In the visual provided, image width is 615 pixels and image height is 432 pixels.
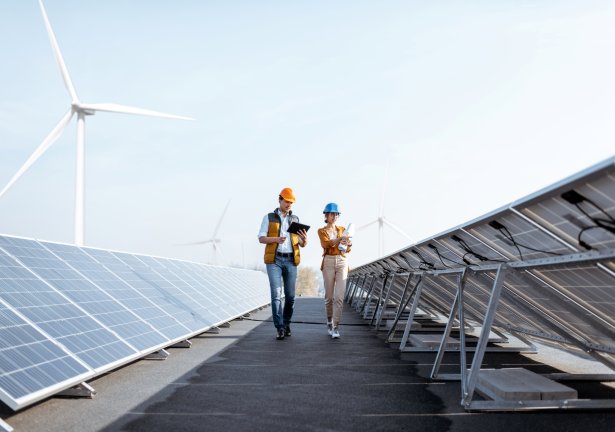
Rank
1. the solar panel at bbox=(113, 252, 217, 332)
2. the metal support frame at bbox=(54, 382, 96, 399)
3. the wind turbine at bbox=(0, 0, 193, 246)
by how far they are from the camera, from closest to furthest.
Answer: the metal support frame at bbox=(54, 382, 96, 399) → the solar panel at bbox=(113, 252, 217, 332) → the wind turbine at bbox=(0, 0, 193, 246)

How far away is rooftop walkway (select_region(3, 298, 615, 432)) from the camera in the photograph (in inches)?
173

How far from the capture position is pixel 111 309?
734 cm

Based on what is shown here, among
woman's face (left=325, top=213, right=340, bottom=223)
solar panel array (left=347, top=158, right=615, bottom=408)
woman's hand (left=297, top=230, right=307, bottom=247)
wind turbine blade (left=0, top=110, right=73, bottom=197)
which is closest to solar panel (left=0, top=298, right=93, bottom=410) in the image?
solar panel array (left=347, top=158, right=615, bottom=408)

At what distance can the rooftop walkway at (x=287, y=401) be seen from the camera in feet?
14.4

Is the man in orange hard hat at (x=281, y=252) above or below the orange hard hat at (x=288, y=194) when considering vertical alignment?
below

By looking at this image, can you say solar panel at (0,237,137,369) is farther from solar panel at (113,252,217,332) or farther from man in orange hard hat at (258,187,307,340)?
man in orange hard hat at (258,187,307,340)

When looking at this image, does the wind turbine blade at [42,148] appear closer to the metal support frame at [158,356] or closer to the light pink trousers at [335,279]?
the light pink trousers at [335,279]

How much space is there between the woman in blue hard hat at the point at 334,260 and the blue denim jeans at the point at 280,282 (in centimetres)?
90

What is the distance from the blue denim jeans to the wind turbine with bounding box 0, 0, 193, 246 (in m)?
10.7

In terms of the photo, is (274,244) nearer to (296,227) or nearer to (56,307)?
(296,227)

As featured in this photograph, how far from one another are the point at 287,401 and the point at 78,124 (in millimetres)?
19389

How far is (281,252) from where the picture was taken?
10.1 meters

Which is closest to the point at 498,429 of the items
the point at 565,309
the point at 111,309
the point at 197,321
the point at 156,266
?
the point at 565,309

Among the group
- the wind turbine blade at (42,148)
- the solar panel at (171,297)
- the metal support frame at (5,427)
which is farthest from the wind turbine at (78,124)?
the metal support frame at (5,427)
